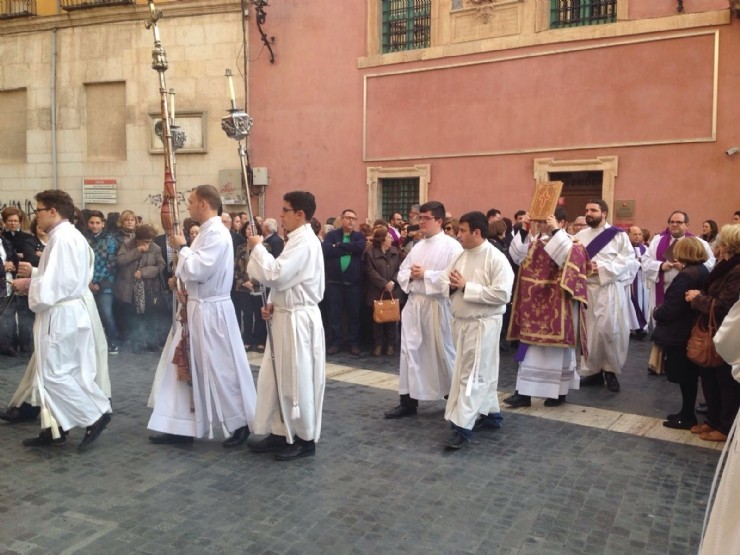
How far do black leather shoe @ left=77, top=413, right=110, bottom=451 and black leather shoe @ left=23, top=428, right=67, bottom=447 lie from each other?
0.48ft

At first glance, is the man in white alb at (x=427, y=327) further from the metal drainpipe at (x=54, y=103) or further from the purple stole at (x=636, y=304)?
the metal drainpipe at (x=54, y=103)

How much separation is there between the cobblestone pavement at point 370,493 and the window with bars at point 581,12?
9.67 metres

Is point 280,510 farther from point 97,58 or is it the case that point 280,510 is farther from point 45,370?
point 97,58

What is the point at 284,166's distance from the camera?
17203 millimetres

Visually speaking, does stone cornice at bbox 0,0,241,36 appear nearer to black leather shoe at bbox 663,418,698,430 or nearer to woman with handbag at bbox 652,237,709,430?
woman with handbag at bbox 652,237,709,430

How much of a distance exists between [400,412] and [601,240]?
3.09 metres

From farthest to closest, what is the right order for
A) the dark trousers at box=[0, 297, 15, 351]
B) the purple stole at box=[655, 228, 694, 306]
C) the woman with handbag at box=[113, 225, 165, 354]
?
the purple stole at box=[655, 228, 694, 306]
the woman with handbag at box=[113, 225, 165, 354]
the dark trousers at box=[0, 297, 15, 351]

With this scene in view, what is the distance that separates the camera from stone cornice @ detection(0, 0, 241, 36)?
17.2 m

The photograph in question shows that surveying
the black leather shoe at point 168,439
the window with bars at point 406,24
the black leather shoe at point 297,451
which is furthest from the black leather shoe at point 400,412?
the window with bars at point 406,24

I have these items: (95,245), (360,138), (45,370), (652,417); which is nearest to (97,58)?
(360,138)

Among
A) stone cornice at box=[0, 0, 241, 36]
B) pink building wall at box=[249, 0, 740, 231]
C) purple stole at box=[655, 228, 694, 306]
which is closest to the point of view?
purple stole at box=[655, 228, 694, 306]

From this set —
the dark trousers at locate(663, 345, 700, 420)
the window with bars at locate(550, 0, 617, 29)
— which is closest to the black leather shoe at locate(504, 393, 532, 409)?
the dark trousers at locate(663, 345, 700, 420)

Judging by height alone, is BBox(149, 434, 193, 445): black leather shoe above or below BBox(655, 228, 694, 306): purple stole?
below

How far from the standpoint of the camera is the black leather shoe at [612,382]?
751 cm
